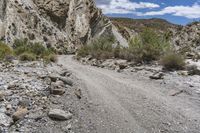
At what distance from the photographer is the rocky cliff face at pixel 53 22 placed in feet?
138

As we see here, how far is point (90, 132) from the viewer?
766cm

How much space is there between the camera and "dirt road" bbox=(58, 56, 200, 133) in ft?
26.7

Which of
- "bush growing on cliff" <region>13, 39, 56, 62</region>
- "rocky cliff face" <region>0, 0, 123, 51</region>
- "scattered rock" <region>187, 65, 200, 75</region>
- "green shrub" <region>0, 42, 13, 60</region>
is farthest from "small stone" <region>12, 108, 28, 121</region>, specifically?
"rocky cliff face" <region>0, 0, 123, 51</region>

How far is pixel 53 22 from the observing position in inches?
2098

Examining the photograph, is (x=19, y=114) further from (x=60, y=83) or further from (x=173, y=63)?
(x=173, y=63)

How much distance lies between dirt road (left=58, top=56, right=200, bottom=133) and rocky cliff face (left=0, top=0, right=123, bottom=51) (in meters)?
28.5

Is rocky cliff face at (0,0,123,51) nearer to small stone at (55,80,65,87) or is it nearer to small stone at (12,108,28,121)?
small stone at (55,80,65,87)

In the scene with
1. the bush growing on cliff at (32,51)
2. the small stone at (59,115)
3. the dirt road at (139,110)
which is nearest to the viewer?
the dirt road at (139,110)

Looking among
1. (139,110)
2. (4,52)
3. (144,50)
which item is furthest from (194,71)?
(4,52)

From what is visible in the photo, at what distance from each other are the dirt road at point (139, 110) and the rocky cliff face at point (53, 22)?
93.7 ft

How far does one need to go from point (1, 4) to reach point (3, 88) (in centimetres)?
3253

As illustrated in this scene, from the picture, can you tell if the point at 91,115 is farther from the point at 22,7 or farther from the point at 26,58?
the point at 22,7

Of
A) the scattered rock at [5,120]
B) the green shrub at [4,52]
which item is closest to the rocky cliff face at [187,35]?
the green shrub at [4,52]

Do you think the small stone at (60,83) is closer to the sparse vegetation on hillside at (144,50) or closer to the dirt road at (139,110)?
the dirt road at (139,110)
